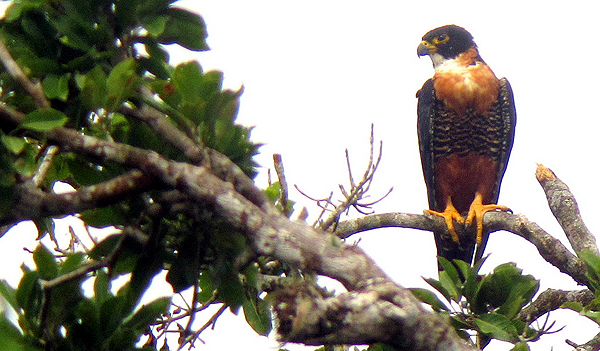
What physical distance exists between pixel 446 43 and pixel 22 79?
4.44 m

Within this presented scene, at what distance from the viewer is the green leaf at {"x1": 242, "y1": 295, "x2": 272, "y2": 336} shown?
A: 75.4 inches

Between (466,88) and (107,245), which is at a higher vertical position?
(466,88)

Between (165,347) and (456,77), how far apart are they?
3622 mm

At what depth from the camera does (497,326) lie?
2096 mm

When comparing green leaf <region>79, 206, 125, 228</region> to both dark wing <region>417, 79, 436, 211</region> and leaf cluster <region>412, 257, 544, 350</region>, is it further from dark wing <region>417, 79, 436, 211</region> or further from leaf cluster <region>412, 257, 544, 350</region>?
dark wing <region>417, 79, 436, 211</region>

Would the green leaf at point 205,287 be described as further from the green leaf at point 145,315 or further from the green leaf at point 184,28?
the green leaf at point 184,28

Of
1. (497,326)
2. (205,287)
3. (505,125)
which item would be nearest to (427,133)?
(505,125)

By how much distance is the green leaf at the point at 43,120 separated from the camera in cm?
147

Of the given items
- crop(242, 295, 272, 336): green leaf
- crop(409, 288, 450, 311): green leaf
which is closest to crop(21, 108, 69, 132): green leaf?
crop(242, 295, 272, 336): green leaf

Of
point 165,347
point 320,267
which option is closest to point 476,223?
point 165,347

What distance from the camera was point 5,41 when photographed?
1777 millimetres

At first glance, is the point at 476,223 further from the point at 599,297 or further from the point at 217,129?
the point at 217,129

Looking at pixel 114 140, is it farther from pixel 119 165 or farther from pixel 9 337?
pixel 9 337

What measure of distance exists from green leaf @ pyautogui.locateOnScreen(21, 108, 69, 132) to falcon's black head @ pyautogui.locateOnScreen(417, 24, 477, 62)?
4.37 meters
